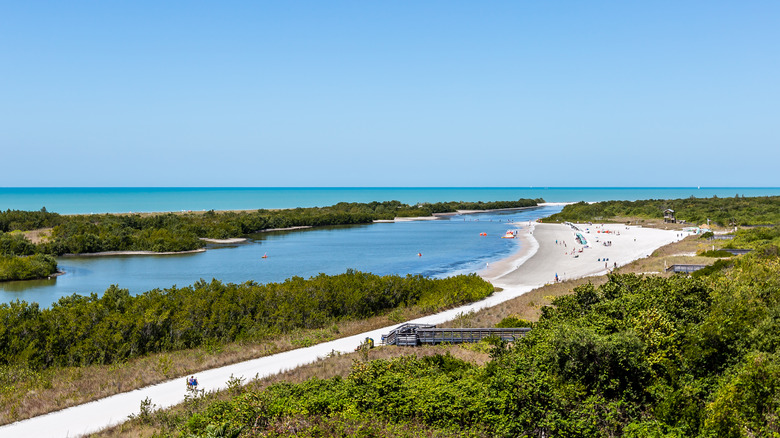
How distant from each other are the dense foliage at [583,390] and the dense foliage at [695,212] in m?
93.0

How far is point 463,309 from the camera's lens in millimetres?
34281

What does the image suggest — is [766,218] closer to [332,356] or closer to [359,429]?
[332,356]

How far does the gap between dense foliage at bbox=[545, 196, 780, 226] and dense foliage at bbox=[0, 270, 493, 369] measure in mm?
84880

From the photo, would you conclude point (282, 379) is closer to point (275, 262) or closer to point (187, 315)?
point (187, 315)

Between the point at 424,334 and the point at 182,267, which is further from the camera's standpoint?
the point at 182,267

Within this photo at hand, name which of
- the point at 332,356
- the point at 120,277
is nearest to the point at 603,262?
the point at 332,356

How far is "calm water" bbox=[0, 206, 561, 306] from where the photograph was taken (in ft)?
184

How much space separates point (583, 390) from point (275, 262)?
6032 centimetres

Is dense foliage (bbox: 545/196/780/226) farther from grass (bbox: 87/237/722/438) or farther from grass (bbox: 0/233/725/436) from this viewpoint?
grass (bbox: 0/233/725/436)

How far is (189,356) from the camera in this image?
2341 cm

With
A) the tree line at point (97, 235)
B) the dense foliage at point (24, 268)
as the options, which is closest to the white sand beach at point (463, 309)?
the dense foliage at point (24, 268)

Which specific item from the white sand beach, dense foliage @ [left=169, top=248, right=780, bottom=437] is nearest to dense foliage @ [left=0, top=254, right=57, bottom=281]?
the white sand beach

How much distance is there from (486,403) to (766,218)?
106226 millimetres

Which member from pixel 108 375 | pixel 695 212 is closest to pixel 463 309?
pixel 108 375
